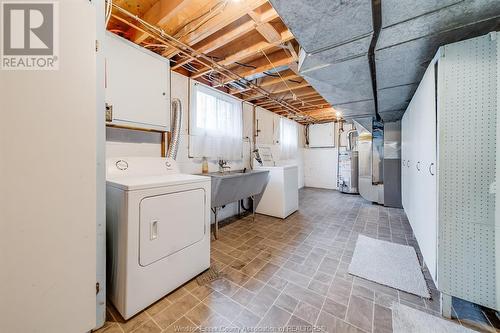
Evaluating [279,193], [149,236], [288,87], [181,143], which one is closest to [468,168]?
[149,236]

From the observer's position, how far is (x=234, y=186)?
267cm

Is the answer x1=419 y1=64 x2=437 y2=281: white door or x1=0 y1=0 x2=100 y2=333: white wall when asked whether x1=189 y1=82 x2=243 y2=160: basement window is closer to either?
→ x1=0 y1=0 x2=100 y2=333: white wall

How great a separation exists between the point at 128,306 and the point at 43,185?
37.7 inches

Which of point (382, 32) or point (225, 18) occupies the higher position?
point (225, 18)

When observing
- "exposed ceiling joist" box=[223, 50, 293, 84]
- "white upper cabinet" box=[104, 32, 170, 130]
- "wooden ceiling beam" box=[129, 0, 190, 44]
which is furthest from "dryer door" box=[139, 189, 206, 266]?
"exposed ceiling joist" box=[223, 50, 293, 84]

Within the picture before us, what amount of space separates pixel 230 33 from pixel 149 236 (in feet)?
6.56

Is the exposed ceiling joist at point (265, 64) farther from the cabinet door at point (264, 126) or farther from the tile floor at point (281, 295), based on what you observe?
the tile floor at point (281, 295)

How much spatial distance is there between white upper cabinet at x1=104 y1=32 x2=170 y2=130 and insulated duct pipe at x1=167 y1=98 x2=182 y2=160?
0.21 meters

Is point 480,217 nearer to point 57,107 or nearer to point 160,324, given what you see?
point 160,324

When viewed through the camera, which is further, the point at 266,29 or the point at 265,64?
the point at 265,64

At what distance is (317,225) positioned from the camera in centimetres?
319

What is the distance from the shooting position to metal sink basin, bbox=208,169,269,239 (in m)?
2.41

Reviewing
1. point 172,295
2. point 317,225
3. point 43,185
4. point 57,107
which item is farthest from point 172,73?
point 317,225

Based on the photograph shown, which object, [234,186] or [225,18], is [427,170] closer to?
[234,186]
